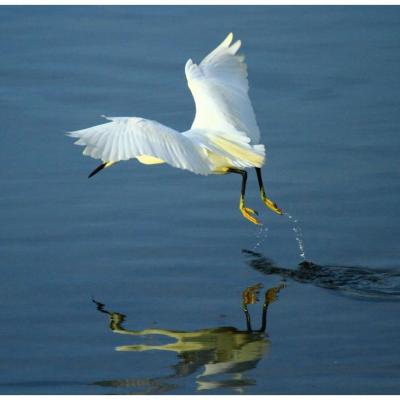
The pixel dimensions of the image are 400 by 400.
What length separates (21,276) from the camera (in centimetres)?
796

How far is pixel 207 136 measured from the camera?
848cm

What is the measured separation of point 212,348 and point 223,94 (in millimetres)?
2980

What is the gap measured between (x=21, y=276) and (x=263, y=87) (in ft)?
15.7

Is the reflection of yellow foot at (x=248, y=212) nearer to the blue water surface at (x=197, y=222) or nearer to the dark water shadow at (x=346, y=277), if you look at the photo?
the blue water surface at (x=197, y=222)

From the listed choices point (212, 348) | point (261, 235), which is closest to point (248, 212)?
point (261, 235)

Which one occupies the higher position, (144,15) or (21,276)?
(144,15)

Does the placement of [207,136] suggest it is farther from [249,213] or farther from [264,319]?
[264,319]

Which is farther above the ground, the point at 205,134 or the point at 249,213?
the point at 205,134

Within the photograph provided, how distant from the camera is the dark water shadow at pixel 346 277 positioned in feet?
25.1

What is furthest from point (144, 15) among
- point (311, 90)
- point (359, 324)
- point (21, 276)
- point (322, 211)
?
point (359, 324)

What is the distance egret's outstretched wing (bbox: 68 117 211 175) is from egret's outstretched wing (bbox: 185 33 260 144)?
99cm

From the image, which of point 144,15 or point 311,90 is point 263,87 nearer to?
point 311,90

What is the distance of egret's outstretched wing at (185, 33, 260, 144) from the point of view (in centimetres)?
888

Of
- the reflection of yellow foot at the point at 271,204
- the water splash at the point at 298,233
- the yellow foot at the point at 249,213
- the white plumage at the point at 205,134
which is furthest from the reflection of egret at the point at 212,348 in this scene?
the reflection of yellow foot at the point at 271,204
